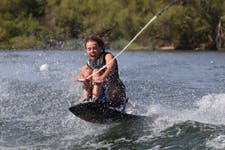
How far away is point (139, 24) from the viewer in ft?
144

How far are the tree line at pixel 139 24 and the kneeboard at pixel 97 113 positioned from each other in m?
31.0

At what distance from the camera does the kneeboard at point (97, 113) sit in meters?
8.22

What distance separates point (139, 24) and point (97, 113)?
1412 inches

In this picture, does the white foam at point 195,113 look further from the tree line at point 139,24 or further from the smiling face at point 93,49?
the tree line at point 139,24

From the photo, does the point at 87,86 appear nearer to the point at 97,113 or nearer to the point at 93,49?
the point at 97,113

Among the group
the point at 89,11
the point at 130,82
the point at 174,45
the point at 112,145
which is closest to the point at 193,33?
the point at 174,45

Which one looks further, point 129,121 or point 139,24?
point 139,24

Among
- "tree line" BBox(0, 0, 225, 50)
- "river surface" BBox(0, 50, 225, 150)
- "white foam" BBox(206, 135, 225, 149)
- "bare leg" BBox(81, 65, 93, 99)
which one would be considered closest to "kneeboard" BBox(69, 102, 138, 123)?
"river surface" BBox(0, 50, 225, 150)

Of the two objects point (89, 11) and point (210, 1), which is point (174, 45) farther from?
point (89, 11)

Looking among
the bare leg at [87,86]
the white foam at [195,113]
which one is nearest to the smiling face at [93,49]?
the bare leg at [87,86]

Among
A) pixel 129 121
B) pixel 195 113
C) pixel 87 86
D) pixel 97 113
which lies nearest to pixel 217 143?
pixel 129 121

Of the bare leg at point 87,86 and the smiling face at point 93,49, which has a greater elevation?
the smiling face at point 93,49

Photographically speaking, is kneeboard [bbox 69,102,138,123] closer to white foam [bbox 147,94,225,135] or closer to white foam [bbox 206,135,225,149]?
white foam [bbox 147,94,225,135]

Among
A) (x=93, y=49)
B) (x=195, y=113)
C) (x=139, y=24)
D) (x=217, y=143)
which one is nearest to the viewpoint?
(x=217, y=143)
